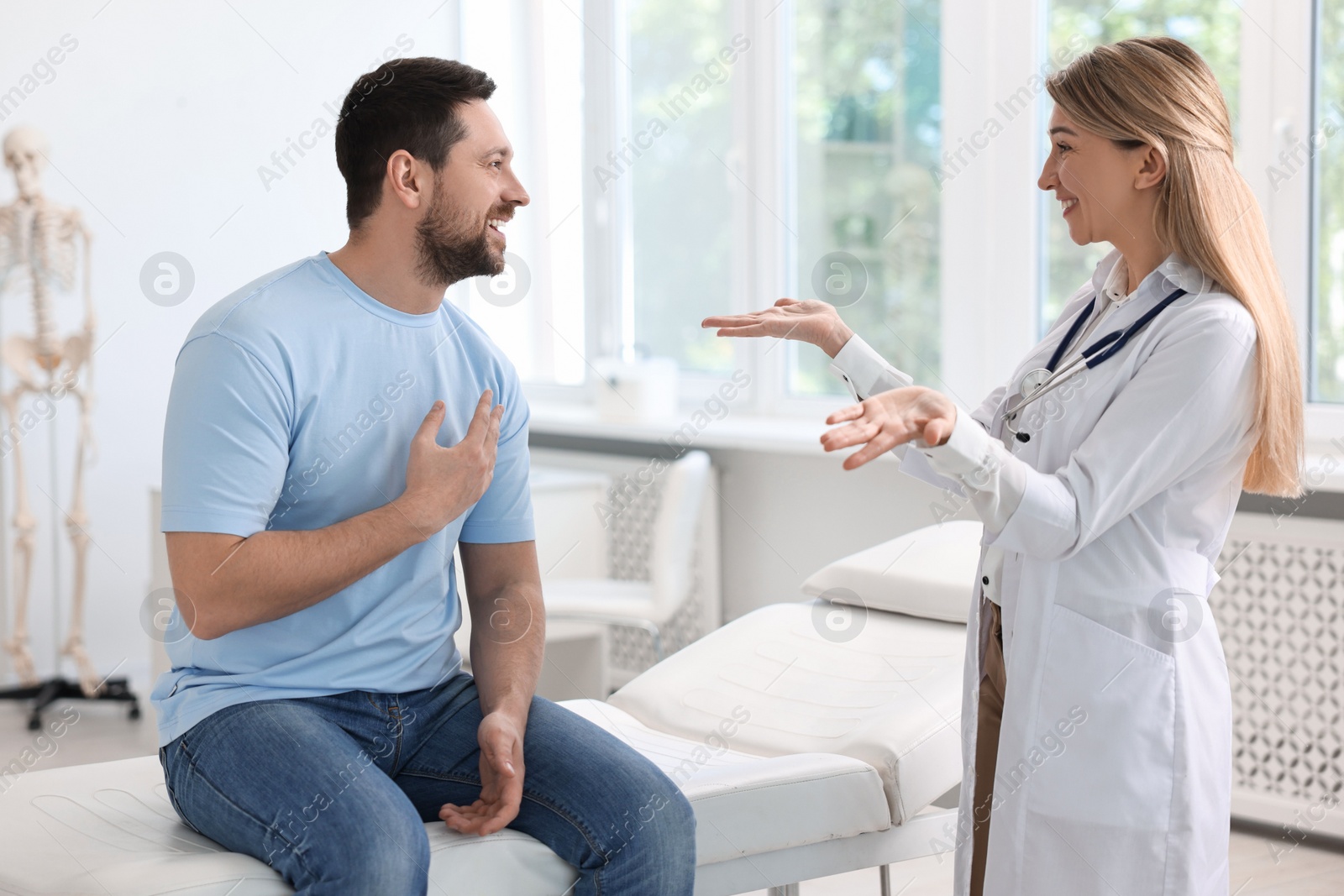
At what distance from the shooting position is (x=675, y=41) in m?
4.26

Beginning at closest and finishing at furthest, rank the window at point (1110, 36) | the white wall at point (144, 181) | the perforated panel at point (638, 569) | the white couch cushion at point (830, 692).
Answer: the white couch cushion at point (830, 692), the window at point (1110, 36), the perforated panel at point (638, 569), the white wall at point (144, 181)

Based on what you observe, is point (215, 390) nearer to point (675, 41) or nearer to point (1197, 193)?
point (1197, 193)

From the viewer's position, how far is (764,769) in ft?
5.46

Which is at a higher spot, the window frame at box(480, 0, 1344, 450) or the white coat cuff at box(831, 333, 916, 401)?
the window frame at box(480, 0, 1344, 450)

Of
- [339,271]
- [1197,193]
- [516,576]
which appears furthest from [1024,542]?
[339,271]

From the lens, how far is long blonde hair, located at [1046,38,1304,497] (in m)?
1.36

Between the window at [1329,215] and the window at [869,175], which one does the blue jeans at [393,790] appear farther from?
the window at [869,175]

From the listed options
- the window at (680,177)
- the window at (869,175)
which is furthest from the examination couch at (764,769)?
the window at (680,177)

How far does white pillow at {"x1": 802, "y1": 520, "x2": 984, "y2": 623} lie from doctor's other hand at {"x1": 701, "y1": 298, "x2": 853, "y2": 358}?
576 millimetres

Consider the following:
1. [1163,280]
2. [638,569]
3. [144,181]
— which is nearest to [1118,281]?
[1163,280]

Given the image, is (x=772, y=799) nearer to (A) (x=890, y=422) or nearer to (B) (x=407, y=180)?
(A) (x=890, y=422)

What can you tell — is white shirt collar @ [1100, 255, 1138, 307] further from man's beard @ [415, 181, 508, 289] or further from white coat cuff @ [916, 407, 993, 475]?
man's beard @ [415, 181, 508, 289]

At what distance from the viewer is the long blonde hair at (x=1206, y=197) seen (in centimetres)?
136

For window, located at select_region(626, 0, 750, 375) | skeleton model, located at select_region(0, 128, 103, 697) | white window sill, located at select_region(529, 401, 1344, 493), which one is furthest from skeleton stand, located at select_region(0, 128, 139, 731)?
window, located at select_region(626, 0, 750, 375)
